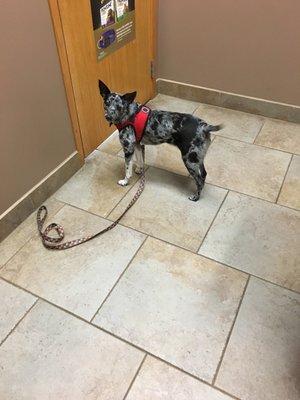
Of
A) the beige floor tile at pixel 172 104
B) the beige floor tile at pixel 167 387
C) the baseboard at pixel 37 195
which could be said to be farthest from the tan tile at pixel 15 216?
the beige floor tile at pixel 172 104

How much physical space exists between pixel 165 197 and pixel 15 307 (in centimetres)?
107

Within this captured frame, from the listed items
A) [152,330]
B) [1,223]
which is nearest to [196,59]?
[1,223]

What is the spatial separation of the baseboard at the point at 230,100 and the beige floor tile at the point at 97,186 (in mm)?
1066

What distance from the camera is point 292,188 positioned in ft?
7.30

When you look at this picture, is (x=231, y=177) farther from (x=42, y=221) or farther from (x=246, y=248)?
(x=42, y=221)

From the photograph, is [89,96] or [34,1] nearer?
[34,1]

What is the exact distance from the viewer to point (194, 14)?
2.67 meters

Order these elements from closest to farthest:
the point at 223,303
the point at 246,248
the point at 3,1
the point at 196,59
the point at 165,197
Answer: the point at 3,1, the point at 223,303, the point at 246,248, the point at 165,197, the point at 196,59

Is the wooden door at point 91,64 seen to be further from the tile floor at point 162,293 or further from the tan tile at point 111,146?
the tile floor at point 162,293

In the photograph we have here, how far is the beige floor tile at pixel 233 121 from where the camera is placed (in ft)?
8.90

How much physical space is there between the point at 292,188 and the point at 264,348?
3.70 feet

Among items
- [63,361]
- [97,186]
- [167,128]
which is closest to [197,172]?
[167,128]

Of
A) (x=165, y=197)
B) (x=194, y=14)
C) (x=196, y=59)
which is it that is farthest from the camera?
(x=196, y=59)

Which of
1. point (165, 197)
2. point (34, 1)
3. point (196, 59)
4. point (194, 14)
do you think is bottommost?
point (165, 197)
